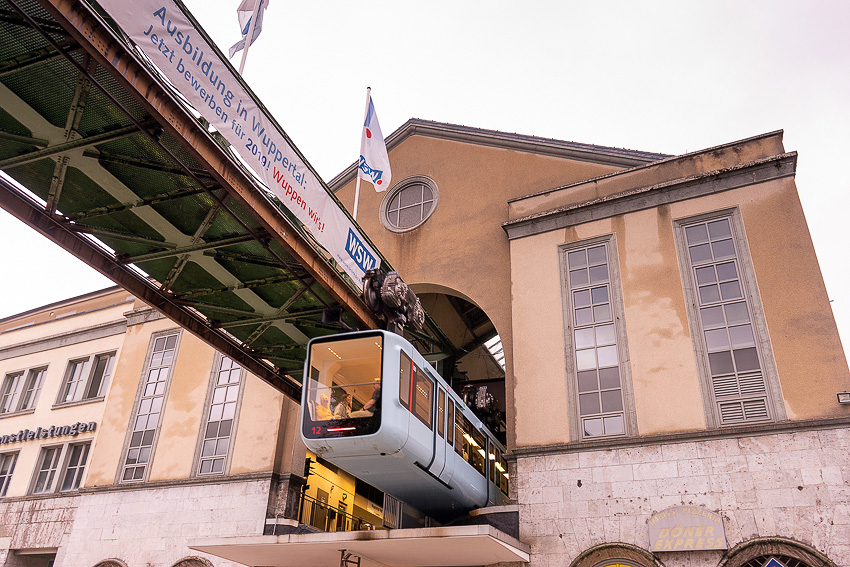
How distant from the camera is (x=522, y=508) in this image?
49.3 feet

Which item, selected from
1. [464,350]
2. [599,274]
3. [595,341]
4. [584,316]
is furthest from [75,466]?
[599,274]

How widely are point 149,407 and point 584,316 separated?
555 inches

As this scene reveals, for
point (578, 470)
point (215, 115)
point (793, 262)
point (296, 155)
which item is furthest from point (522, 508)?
point (215, 115)

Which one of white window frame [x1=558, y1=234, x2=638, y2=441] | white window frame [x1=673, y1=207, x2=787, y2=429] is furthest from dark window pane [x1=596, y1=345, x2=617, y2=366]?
white window frame [x1=673, y1=207, x2=787, y2=429]

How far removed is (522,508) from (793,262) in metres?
7.99

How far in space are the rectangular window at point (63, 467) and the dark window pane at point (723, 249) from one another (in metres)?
20.9

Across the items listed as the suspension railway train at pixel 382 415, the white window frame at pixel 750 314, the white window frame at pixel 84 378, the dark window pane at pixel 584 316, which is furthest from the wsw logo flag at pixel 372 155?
the white window frame at pixel 84 378

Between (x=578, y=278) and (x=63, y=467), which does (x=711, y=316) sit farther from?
(x=63, y=467)

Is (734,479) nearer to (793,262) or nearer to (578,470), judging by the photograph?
(578,470)

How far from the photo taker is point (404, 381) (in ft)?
40.5

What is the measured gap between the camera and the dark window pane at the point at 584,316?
1655cm

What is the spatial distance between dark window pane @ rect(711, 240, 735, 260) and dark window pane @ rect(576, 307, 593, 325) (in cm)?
315

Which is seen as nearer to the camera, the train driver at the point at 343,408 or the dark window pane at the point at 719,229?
the train driver at the point at 343,408

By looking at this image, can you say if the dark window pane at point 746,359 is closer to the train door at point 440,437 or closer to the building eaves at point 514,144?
the building eaves at point 514,144
